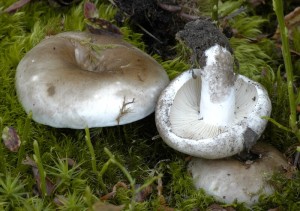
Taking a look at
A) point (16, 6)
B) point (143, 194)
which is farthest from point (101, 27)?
point (143, 194)

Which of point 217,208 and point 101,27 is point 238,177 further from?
point 101,27

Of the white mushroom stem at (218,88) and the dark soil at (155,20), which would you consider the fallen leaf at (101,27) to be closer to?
the dark soil at (155,20)

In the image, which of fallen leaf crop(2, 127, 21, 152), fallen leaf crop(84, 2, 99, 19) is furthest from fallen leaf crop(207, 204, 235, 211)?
fallen leaf crop(84, 2, 99, 19)

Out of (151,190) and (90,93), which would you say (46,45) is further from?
(151,190)

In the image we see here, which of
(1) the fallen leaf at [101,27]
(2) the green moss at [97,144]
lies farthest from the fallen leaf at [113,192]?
(1) the fallen leaf at [101,27]

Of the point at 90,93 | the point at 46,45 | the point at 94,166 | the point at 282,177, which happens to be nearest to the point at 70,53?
the point at 46,45

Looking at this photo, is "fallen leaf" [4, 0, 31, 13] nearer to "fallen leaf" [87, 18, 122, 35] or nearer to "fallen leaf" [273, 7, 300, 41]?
"fallen leaf" [87, 18, 122, 35]
